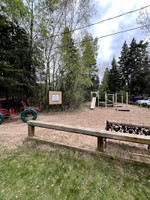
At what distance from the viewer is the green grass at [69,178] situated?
111 cm

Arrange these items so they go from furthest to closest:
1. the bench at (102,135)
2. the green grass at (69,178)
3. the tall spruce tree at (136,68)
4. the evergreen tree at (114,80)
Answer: the evergreen tree at (114,80)
the tall spruce tree at (136,68)
the bench at (102,135)
the green grass at (69,178)

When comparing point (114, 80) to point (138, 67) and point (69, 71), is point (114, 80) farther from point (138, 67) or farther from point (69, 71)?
point (69, 71)

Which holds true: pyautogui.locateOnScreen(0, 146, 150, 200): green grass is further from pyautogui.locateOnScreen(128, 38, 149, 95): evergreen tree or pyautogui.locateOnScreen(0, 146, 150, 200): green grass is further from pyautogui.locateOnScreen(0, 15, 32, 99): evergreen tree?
pyautogui.locateOnScreen(128, 38, 149, 95): evergreen tree

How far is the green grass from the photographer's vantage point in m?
1.11

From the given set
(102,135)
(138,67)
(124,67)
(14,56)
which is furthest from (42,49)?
(124,67)

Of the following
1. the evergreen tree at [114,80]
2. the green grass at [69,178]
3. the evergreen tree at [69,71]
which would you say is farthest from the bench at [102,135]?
the evergreen tree at [114,80]

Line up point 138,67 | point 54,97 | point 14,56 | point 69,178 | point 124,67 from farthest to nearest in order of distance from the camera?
1. point 124,67
2. point 138,67
3. point 54,97
4. point 14,56
5. point 69,178

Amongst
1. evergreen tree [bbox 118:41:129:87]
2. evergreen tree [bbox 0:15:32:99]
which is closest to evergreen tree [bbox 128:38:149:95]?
evergreen tree [bbox 118:41:129:87]

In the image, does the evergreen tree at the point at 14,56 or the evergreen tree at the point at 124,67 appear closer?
the evergreen tree at the point at 14,56

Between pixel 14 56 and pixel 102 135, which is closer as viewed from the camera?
pixel 102 135

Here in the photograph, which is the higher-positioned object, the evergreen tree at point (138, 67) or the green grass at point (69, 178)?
the evergreen tree at point (138, 67)

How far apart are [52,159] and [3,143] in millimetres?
1563

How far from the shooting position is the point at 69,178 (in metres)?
1.34

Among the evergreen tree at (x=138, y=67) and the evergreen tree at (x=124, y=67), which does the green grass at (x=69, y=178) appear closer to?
the evergreen tree at (x=138, y=67)
